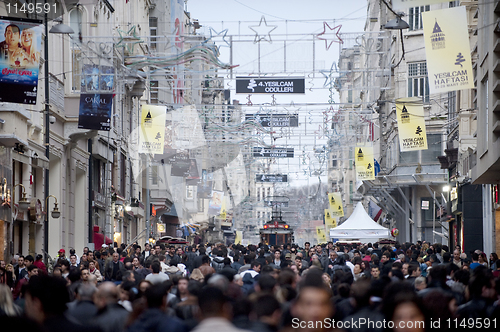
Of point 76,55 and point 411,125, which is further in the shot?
point 76,55

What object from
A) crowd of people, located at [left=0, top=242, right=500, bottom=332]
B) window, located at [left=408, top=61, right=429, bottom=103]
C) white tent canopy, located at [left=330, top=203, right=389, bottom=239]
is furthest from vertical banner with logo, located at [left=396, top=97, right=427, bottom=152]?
window, located at [left=408, top=61, right=429, bottom=103]

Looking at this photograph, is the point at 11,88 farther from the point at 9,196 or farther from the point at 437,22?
the point at 437,22

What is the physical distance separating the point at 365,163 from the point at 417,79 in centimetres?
810

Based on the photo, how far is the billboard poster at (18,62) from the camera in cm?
1767

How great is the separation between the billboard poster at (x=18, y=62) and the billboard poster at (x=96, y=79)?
7807mm

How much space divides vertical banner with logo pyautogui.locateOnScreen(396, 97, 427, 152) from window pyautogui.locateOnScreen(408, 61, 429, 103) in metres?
16.1

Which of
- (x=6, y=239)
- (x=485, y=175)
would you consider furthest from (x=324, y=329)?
(x=485, y=175)

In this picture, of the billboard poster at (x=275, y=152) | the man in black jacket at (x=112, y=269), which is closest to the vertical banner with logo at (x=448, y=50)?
the man in black jacket at (x=112, y=269)

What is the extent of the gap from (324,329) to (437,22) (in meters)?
13.6

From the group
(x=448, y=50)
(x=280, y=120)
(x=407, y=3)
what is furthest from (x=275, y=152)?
(x=407, y=3)

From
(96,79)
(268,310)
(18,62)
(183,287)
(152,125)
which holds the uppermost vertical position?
(96,79)

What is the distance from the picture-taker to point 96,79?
26.3 meters

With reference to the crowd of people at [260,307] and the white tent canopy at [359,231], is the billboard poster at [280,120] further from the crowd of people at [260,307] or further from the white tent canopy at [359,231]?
the crowd of people at [260,307]

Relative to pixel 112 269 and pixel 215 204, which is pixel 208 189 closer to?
pixel 215 204
